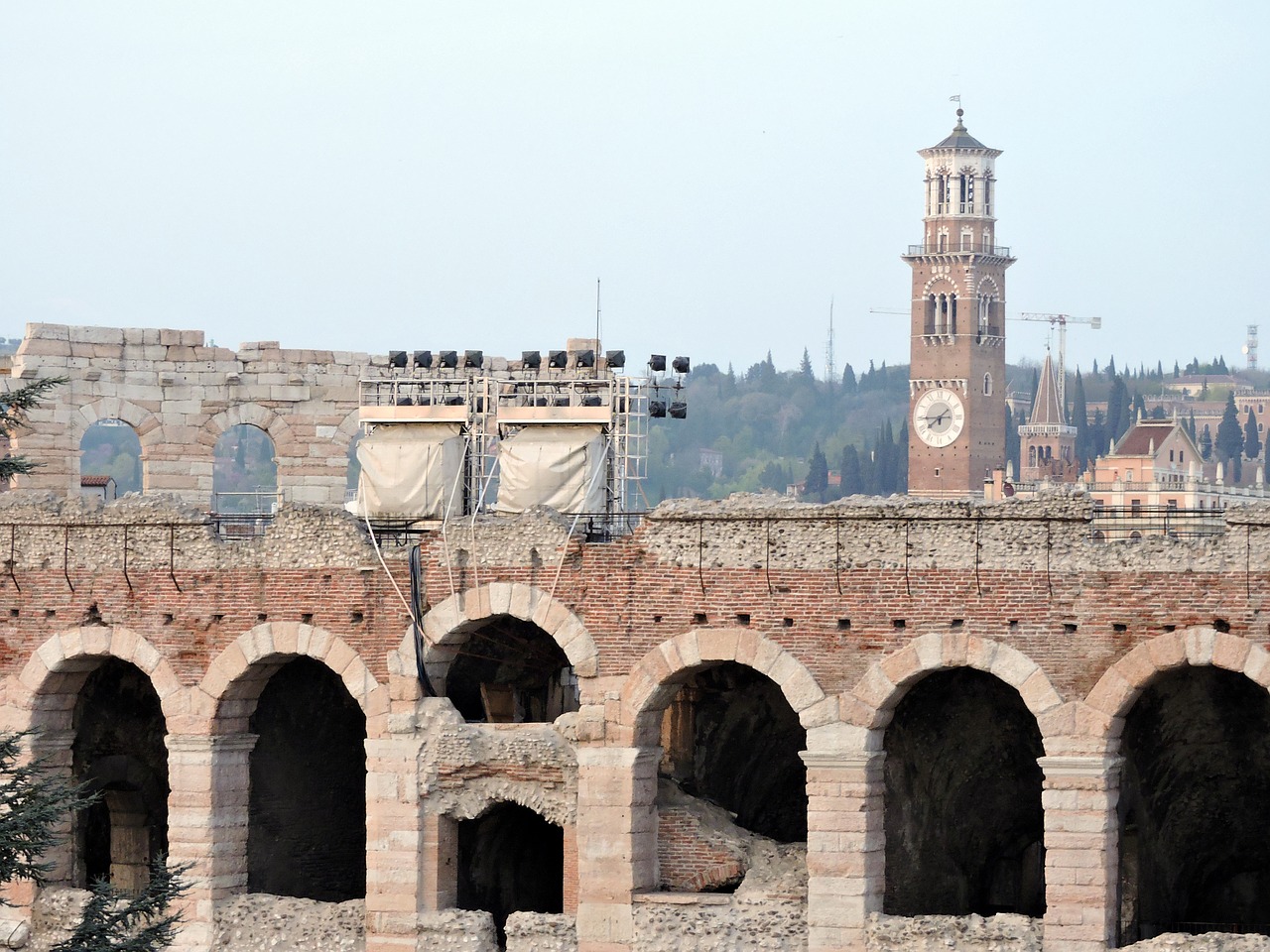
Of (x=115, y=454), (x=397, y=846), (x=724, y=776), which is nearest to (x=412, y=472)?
(x=397, y=846)

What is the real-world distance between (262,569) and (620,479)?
627 cm

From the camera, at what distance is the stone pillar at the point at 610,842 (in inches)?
1390

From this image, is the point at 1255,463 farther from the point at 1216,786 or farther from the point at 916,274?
the point at 1216,786

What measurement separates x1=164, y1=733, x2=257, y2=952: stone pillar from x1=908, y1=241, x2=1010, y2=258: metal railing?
457 feet

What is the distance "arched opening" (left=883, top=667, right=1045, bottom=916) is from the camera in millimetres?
35875

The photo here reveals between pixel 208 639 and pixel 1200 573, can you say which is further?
pixel 208 639

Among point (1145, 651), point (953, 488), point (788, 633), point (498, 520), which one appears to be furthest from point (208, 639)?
point (953, 488)

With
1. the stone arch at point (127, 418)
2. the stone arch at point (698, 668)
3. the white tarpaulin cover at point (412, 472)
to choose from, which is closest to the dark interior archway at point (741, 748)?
the stone arch at point (698, 668)

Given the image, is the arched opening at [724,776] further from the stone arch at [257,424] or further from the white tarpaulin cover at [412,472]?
the stone arch at [257,424]

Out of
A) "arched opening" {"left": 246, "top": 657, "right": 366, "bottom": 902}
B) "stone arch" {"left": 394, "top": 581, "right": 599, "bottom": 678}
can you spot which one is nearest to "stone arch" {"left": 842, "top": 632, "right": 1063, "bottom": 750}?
"stone arch" {"left": 394, "top": 581, "right": 599, "bottom": 678}

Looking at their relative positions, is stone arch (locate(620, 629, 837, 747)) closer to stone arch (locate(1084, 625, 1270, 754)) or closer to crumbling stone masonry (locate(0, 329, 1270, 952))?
crumbling stone masonry (locate(0, 329, 1270, 952))

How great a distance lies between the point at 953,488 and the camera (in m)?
167

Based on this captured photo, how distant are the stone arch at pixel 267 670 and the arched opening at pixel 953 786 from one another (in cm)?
742

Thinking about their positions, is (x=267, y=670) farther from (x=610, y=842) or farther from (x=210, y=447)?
(x=210, y=447)
